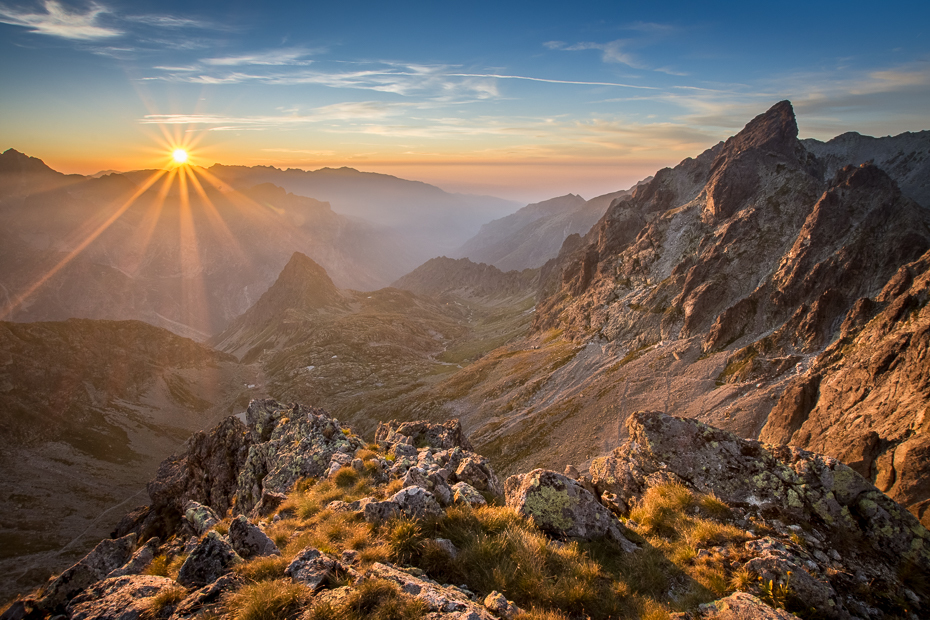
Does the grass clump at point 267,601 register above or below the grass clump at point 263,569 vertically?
above

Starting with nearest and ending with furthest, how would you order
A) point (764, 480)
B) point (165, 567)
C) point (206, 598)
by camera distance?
1. point (206, 598)
2. point (165, 567)
3. point (764, 480)

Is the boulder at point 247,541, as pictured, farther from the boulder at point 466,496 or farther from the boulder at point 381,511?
the boulder at point 466,496

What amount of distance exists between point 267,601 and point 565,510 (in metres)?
8.42

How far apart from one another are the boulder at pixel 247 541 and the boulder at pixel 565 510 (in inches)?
297

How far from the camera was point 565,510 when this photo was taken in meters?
12.4

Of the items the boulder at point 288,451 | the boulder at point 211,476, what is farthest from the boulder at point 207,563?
the boulder at point 211,476

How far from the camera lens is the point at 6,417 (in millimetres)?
98312

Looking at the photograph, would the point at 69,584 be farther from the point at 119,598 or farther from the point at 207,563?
the point at 207,563

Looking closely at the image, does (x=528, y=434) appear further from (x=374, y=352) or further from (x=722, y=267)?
(x=374, y=352)

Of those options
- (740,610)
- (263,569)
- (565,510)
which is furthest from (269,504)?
(740,610)

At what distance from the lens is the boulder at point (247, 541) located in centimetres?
1145

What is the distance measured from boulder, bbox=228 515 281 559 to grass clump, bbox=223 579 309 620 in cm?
329

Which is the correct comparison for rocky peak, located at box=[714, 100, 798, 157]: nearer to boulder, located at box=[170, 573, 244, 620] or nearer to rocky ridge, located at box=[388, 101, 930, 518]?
rocky ridge, located at box=[388, 101, 930, 518]

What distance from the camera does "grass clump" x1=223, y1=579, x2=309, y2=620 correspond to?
7723 millimetres
